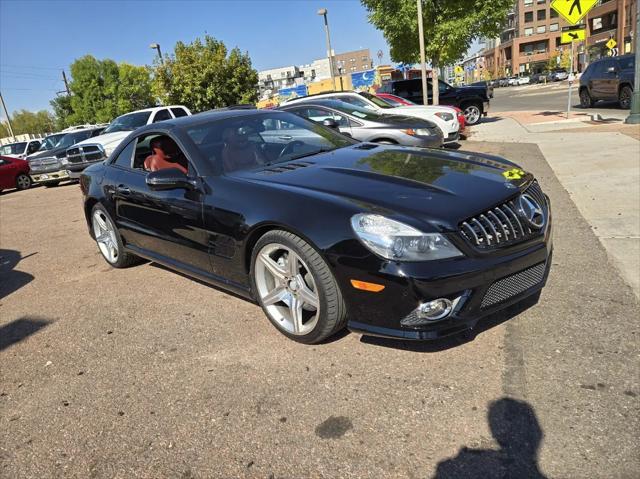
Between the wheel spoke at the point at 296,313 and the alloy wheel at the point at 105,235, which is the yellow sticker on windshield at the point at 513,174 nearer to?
the wheel spoke at the point at 296,313

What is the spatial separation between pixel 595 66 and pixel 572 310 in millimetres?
18242

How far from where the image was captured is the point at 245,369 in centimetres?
312

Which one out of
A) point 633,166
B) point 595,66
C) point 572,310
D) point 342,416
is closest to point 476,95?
point 595,66

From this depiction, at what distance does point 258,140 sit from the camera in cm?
412

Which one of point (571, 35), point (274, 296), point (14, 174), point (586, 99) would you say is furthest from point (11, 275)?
point (586, 99)

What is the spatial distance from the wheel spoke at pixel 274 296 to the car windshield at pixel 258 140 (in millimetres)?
992

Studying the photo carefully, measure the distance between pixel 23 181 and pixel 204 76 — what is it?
9078 mm

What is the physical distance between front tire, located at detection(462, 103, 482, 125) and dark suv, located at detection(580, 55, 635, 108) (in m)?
4.16

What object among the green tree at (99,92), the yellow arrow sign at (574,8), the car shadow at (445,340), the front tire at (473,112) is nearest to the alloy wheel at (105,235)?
the car shadow at (445,340)

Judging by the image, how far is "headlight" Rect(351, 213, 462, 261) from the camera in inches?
104

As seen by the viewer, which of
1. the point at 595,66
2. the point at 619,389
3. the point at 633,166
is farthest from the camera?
the point at 595,66

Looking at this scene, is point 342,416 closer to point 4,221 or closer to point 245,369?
point 245,369

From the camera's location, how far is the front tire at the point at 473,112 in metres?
18.7

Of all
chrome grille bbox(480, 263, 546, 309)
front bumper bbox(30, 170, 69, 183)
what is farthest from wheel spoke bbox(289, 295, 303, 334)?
front bumper bbox(30, 170, 69, 183)
